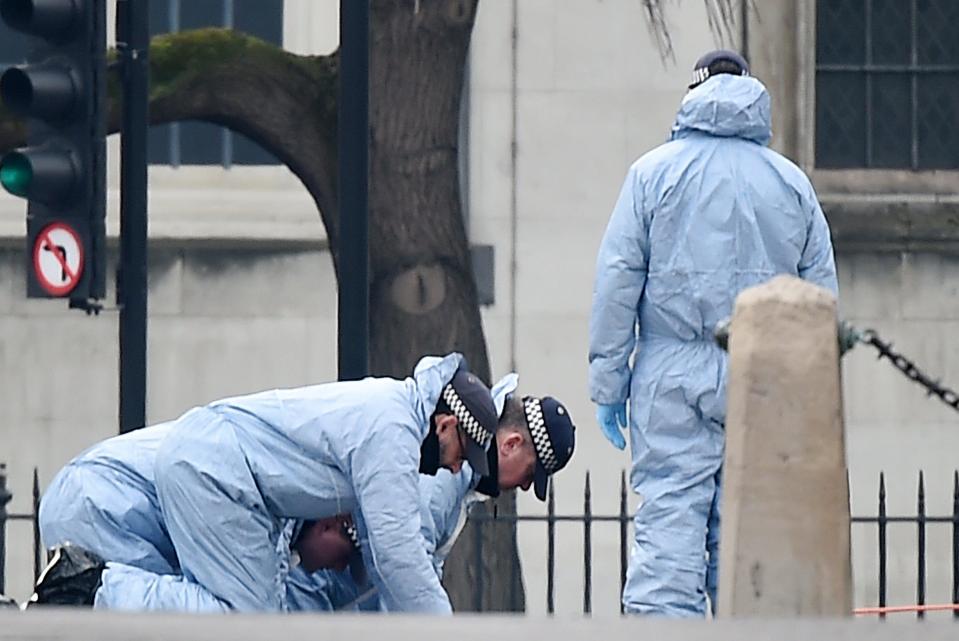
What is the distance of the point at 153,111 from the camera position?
425 inches

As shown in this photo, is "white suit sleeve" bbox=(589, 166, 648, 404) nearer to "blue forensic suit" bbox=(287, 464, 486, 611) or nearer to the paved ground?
"blue forensic suit" bbox=(287, 464, 486, 611)

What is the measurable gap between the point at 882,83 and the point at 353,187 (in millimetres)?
6450

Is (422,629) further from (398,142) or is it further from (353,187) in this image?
(398,142)

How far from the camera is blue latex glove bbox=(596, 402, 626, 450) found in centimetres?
863

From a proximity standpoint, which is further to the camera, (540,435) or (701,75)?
(701,75)

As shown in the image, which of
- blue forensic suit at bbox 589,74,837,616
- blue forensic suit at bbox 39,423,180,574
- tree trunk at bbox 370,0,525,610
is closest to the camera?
blue forensic suit at bbox 39,423,180,574

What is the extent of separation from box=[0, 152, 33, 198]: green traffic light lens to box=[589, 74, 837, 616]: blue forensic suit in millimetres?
1778

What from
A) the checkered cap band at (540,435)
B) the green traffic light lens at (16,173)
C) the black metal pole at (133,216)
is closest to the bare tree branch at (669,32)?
the black metal pole at (133,216)

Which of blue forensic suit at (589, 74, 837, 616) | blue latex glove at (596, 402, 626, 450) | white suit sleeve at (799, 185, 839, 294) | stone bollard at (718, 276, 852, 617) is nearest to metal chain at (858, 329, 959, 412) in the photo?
stone bollard at (718, 276, 852, 617)

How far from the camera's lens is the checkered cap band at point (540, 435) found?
6.84 metres

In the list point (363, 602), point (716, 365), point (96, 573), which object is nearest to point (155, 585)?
point (96, 573)

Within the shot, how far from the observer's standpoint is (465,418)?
675cm

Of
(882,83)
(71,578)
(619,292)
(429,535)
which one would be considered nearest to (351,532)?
(429,535)

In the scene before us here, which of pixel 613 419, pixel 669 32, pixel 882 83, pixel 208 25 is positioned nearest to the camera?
pixel 613 419
